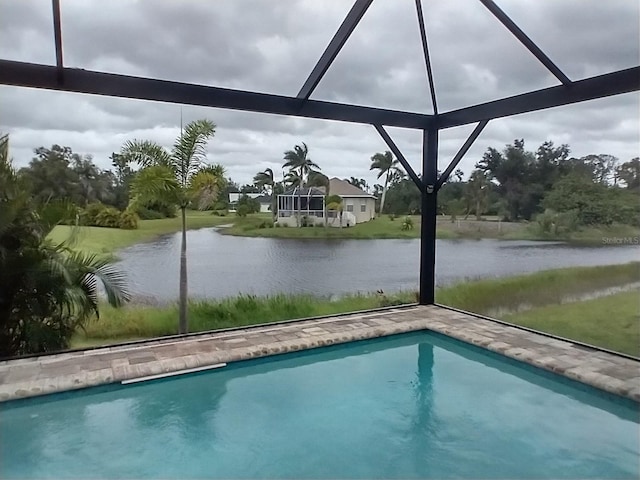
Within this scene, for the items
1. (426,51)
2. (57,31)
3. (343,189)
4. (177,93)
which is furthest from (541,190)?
(57,31)

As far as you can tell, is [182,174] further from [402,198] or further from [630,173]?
[630,173]

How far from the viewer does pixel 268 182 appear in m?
6.09

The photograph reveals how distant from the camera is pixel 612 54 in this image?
4.03 m

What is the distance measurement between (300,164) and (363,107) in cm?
128

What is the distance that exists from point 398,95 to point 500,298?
3.02 m

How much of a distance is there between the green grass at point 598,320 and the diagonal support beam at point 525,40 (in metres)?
2.49

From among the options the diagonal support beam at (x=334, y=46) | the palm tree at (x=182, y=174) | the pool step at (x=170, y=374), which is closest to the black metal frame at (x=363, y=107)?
the diagonal support beam at (x=334, y=46)

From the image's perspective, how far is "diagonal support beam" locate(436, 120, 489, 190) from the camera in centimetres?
546

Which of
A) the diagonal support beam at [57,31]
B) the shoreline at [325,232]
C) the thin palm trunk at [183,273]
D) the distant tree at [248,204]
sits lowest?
the thin palm trunk at [183,273]

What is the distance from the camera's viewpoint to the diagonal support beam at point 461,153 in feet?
17.9

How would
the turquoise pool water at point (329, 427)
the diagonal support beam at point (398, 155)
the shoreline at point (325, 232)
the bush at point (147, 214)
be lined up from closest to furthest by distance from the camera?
1. the turquoise pool water at point (329, 427)
2. the shoreline at point (325, 232)
3. the bush at point (147, 214)
4. the diagonal support beam at point (398, 155)

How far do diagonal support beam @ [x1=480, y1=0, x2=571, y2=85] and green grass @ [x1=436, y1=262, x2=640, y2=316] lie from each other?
2.21m

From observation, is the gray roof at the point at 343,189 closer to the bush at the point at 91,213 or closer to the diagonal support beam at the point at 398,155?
the diagonal support beam at the point at 398,155

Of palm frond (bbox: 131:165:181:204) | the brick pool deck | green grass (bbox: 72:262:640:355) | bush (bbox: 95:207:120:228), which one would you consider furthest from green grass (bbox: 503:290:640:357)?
bush (bbox: 95:207:120:228)
